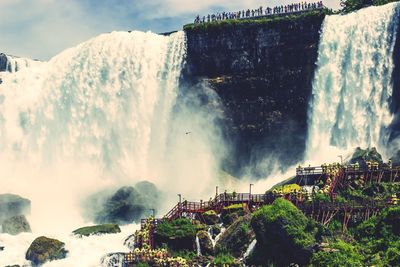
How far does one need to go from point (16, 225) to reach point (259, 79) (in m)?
26.1

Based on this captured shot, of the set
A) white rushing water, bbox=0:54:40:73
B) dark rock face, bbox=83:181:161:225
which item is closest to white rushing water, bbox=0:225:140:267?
dark rock face, bbox=83:181:161:225

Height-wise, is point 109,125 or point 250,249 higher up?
point 109,125

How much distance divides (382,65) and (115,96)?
25.2 m

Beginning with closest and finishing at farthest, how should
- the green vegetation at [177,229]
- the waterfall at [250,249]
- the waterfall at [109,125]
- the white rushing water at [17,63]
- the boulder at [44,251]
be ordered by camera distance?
the waterfall at [250,249] < the green vegetation at [177,229] < the boulder at [44,251] < the waterfall at [109,125] < the white rushing water at [17,63]

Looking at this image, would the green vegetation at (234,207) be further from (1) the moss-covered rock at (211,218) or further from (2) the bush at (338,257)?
(2) the bush at (338,257)

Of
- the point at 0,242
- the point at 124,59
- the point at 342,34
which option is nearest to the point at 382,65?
the point at 342,34

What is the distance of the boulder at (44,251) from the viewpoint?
57.7m

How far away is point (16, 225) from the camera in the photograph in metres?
65.9

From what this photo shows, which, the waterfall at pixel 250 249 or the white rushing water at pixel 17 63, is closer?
the waterfall at pixel 250 249

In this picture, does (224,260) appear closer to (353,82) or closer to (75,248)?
(75,248)

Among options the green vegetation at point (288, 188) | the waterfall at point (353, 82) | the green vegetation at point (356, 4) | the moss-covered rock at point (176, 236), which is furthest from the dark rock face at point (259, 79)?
the moss-covered rock at point (176, 236)

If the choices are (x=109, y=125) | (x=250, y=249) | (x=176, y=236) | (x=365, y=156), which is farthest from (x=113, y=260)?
(x=109, y=125)

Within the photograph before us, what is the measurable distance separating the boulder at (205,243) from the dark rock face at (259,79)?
22757 mm

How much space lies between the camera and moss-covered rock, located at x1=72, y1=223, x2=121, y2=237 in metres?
62.0
